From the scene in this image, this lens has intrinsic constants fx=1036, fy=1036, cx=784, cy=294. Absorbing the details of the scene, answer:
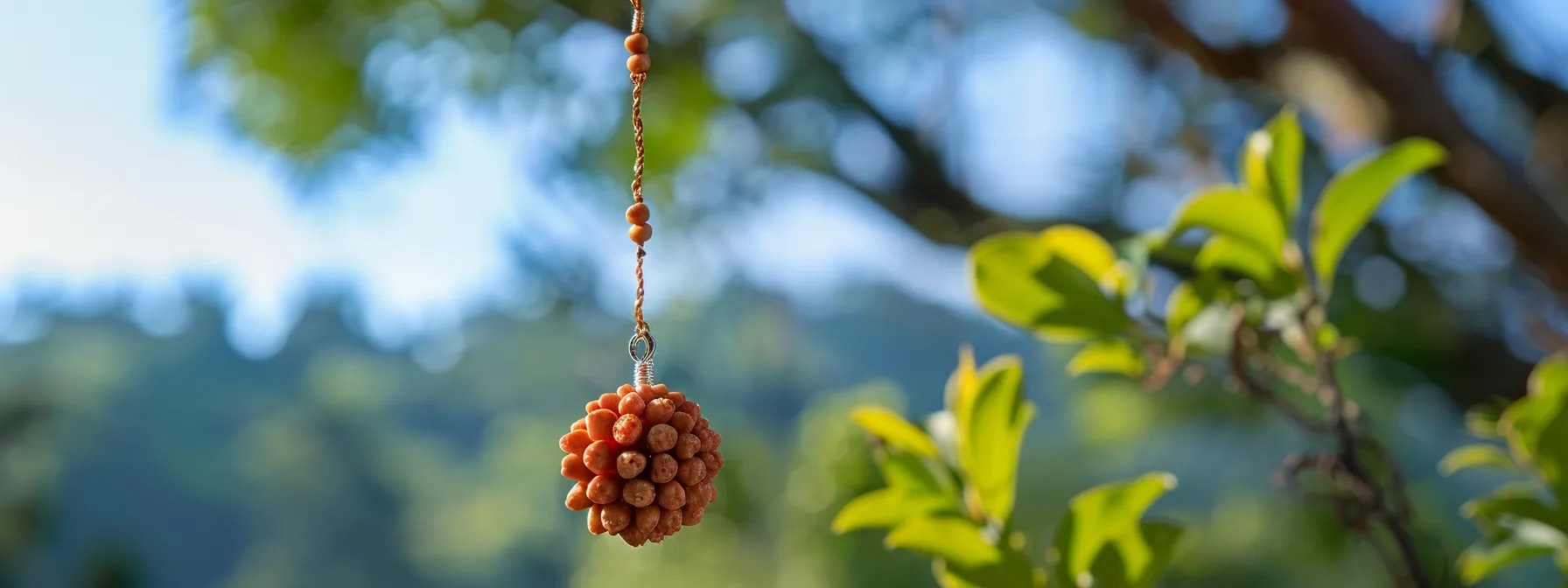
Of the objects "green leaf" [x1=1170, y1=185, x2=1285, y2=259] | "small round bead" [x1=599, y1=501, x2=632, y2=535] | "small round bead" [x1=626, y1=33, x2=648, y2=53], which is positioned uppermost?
"small round bead" [x1=626, y1=33, x2=648, y2=53]

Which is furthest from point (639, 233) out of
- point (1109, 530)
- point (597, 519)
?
point (1109, 530)

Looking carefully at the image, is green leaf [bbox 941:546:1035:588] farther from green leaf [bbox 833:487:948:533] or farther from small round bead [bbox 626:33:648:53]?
small round bead [bbox 626:33:648:53]

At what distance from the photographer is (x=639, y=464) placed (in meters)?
0.35

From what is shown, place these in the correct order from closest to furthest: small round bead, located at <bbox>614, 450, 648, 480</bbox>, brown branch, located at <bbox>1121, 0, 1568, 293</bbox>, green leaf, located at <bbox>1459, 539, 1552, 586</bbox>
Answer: small round bead, located at <bbox>614, 450, 648, 480</bbox>
green leaf, located at <bbox>1459, 539, 1552, 586</bbox>
brown branch, located at <bbox>1121, 0, 1568, 293</bbox>

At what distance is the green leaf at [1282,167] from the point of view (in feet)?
1.39

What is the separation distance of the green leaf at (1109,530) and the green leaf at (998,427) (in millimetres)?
27

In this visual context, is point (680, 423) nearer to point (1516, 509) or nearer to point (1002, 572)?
point (1002, 572)

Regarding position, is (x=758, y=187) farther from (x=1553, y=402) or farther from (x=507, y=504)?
(x=507, y=504)

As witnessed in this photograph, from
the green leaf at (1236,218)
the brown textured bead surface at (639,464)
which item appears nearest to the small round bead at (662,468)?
the brown textured bead surface at (639,464)

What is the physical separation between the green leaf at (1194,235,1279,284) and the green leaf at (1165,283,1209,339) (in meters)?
0.01

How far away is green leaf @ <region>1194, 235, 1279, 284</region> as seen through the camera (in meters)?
0.44

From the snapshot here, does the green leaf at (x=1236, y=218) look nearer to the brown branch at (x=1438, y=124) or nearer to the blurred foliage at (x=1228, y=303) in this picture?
the blurred foliage at (x=1228, y=303)

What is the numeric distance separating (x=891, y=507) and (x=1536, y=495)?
1.02 feet

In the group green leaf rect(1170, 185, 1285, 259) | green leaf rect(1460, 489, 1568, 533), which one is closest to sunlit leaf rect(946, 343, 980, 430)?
green leaf rect(1170, 185, 1285, 259)
